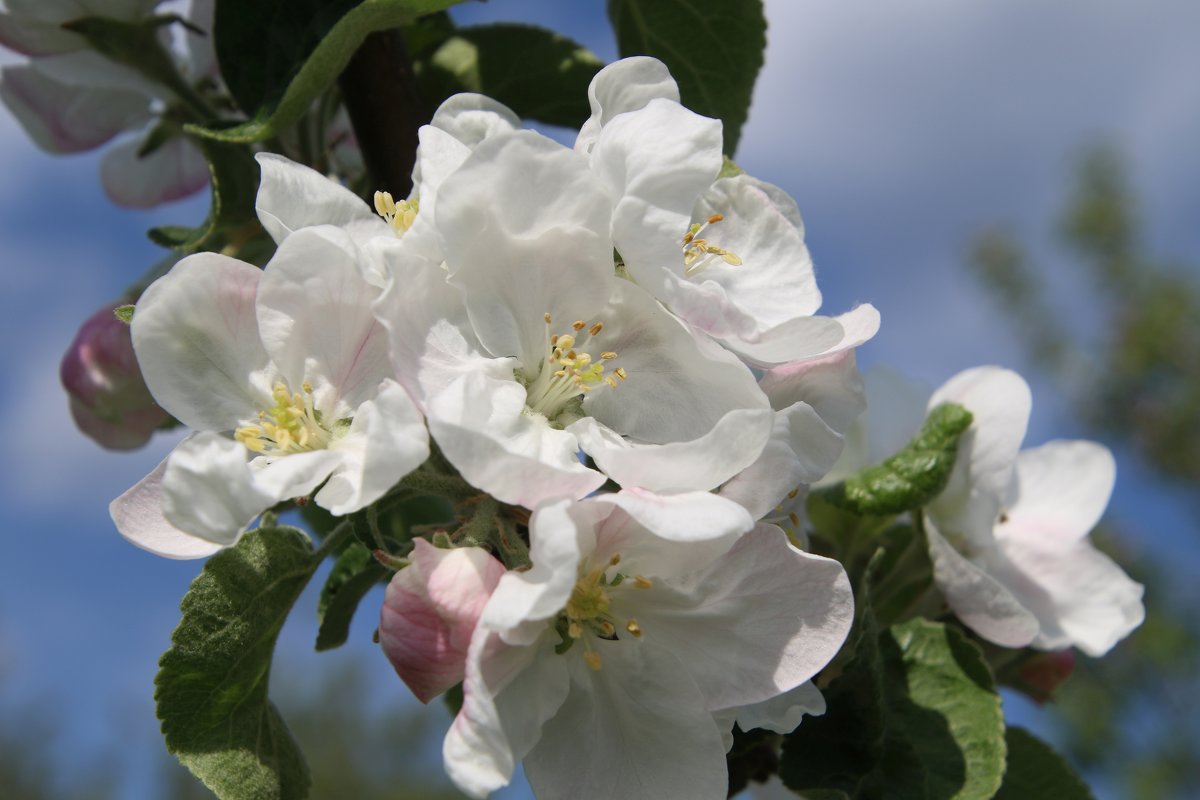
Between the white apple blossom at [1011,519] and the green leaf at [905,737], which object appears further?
the white apple blossom at [1011,519]

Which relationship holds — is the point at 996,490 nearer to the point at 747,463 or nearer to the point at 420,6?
the point at 747,463

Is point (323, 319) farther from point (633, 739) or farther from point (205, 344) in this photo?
point (633, 739)

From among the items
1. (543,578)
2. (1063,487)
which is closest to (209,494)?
(543,578)

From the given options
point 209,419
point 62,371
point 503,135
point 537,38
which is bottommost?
point 62,371

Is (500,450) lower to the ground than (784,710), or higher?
higher

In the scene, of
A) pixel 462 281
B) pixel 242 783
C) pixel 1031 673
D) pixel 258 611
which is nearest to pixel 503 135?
pixel 462 281

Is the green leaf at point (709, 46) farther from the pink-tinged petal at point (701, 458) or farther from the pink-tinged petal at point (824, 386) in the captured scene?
the pink-tinged petal at point (701, 458)

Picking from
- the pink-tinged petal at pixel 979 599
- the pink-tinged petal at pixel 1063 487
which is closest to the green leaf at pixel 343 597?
the pink-tinged petal at pixel 979 599
